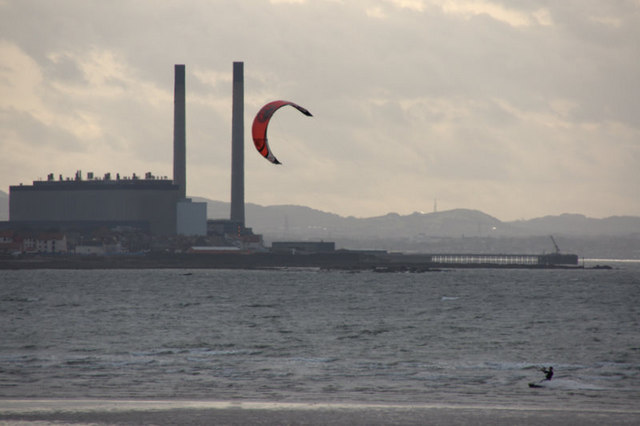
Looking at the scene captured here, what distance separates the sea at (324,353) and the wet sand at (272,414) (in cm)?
144

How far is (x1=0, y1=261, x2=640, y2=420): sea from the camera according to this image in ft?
101

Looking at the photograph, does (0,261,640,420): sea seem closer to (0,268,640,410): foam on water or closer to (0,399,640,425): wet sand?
(0,268,640,410): foam on water

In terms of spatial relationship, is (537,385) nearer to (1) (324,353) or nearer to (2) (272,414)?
(2) (272,414)

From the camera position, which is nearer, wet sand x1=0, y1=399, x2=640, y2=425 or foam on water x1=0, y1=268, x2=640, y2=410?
wet sand x1=0, y1=399, x2=640, y2=425

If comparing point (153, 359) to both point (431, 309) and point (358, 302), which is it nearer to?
point (431, 309)

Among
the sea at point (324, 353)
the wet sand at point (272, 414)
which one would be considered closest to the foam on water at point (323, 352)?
the sea at point (324, 353)

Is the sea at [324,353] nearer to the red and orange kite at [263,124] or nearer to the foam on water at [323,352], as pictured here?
the foam on water at [323,352]

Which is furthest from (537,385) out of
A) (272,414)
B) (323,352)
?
(323,352)

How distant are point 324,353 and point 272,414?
68.5ft

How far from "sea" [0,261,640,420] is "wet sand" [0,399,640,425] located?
1444mm

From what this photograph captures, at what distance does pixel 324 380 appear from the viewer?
34812mm

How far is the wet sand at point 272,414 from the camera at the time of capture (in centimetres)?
2384

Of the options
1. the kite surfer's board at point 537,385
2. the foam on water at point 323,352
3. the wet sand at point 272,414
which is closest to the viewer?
the wet sand at point 272,414

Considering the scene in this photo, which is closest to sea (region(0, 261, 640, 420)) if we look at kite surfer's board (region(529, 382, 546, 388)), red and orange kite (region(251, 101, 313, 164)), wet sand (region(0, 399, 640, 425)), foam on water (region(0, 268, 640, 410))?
foam on water (region(0, 268, 640, 410))
